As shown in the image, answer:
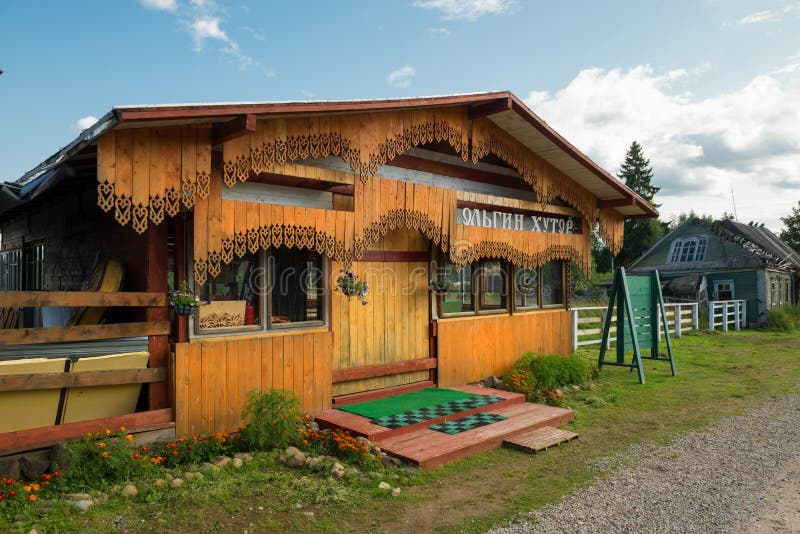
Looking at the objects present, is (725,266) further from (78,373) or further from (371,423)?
(78,373)

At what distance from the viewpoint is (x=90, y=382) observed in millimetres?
5664

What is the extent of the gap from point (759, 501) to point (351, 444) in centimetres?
395

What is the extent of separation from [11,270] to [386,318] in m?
8.51

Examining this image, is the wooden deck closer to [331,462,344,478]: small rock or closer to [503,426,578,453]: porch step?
[503,426,578,453]: porch step

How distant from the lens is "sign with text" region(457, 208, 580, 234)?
363 inches

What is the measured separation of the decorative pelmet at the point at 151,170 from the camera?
17.4 feet

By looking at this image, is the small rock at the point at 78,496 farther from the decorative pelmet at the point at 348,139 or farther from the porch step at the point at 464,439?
the decorative pelmet at the point at 348,139

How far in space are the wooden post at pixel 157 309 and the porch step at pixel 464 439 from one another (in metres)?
2.52

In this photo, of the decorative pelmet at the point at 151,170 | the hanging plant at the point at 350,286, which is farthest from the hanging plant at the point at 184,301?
the hanging plant at the point at 350,286

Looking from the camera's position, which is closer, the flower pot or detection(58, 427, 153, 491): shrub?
detection(58, 427, 153, 491): shrub

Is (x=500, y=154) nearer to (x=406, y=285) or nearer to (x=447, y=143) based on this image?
(x=447, y=143)

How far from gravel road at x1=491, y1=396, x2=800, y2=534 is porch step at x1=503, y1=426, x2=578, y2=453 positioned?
0.72 meters

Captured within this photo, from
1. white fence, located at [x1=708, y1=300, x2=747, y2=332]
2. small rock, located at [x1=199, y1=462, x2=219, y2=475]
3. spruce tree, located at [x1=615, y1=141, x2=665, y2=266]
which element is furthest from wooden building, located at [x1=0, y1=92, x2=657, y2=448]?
spruce tree, located at [x1=615, y1=141, x2=665, y2=266]

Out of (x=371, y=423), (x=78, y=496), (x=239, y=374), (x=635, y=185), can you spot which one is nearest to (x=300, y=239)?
(x=239, y=374)
